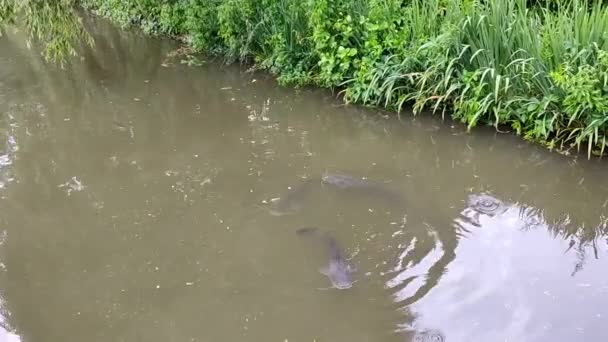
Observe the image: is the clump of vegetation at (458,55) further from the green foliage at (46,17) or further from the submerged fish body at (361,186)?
the submerged fish body at (361,186)

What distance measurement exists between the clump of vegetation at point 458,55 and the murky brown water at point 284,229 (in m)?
0.23

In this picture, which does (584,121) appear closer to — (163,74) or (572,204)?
(572,204)

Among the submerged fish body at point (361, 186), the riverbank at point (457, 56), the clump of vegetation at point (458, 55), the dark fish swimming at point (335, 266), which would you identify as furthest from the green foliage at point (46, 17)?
the dark fish swimming at point (335, 266)

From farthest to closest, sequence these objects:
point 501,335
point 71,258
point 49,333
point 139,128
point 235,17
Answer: point 235,17 → point 139,128 → point 71,258 → point 49,333 → point 501,335

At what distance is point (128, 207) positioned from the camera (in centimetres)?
439

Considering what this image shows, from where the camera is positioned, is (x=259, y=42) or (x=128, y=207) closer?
(x=128, y=207)

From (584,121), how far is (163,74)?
4.88 metres

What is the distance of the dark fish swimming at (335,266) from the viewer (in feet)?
11.3

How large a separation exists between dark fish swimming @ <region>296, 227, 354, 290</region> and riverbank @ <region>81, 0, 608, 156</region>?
5.94 ft

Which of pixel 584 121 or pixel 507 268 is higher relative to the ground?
pixel 584 121

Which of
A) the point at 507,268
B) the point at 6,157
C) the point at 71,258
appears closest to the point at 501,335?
the point at 507,268

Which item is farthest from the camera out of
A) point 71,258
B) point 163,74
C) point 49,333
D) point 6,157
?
point 163,74

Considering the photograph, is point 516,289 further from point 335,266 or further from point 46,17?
point 46,17

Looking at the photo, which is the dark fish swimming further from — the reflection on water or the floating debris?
the floating debris
